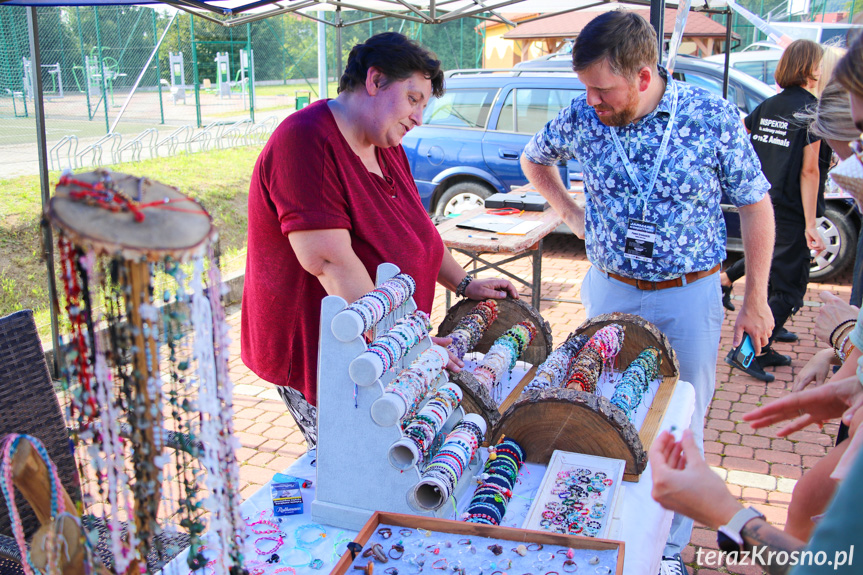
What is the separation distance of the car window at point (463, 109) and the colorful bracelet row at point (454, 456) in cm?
553

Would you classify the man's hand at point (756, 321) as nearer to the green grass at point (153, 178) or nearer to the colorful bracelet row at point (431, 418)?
the colorful bracelet row at point (431, 418)

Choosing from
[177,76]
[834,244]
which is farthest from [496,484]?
[177,76]

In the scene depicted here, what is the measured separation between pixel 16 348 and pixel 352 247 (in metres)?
1.00

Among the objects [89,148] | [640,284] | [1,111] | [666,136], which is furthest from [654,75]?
[89,148]

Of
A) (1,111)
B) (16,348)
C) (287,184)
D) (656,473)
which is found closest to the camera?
(656,473)

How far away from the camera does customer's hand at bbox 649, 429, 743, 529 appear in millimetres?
958

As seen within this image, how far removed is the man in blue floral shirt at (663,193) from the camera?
6.97 ft

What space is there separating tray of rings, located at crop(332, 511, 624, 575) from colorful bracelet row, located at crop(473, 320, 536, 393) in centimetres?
54

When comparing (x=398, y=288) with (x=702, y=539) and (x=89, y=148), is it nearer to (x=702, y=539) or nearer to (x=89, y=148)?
(x=702, y=539)

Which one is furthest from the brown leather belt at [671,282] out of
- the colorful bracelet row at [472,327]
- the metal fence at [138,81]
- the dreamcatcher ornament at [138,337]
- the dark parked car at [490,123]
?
the metal fence at [138,81]

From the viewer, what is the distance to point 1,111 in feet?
25.5

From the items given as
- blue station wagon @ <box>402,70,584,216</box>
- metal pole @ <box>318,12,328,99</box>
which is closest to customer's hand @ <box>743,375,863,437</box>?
blue station wagon @ <box>402,70,584,216</box>

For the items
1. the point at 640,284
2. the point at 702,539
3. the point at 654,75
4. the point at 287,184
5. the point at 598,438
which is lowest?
the point at 702,539

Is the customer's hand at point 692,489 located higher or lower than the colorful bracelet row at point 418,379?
higher
